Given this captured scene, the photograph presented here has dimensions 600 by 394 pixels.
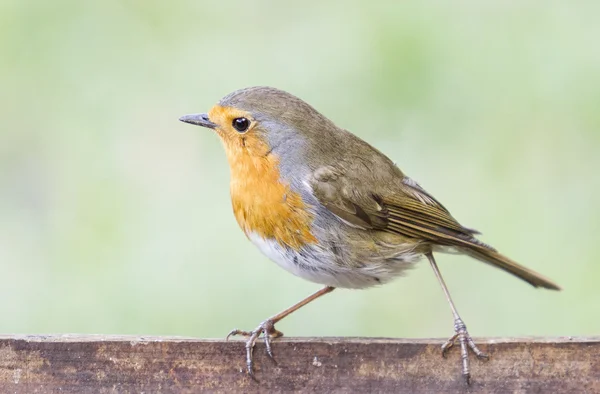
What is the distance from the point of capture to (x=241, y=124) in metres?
3.69

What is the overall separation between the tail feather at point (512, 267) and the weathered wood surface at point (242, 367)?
917 millimetres

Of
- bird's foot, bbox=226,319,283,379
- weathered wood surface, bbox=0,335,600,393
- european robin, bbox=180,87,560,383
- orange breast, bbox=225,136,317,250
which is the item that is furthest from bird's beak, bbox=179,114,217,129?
weathered wood surface, bbox=0,335,600,393

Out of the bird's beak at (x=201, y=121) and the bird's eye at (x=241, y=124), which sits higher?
the bird's beak at (x=201, y=121)

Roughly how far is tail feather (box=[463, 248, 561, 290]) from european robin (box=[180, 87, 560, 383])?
0.36 feet

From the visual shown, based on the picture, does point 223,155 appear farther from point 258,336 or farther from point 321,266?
point 258,336

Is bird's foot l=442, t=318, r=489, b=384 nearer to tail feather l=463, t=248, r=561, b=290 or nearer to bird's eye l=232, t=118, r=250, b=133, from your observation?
tail feather l=463, t=248, r=561, b=290

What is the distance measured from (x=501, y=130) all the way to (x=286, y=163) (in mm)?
2277

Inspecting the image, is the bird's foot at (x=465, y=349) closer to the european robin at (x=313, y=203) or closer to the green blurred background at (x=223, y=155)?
the european robin at (x=313, y=203)

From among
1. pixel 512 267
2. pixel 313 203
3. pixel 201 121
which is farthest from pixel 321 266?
pixel 512 267

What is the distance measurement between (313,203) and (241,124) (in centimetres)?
39

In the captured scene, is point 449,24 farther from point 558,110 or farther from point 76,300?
point 76,300

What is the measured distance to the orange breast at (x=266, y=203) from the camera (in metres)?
3.53

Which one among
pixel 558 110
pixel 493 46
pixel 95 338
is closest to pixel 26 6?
pixel 493 46

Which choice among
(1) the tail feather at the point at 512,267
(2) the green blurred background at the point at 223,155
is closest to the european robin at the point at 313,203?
(1) the tail feather at the point at 512,267
